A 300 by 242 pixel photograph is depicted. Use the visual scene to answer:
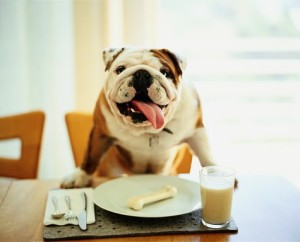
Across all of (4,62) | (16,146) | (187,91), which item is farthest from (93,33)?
(187,91)

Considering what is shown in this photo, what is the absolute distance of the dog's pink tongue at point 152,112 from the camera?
103 centimetres

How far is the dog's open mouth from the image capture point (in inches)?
40.7

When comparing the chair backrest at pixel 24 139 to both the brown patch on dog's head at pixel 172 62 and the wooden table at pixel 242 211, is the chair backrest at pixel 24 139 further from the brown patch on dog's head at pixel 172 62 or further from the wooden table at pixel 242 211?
the brown patch on dog's head at pixel 172 62

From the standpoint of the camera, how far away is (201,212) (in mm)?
947

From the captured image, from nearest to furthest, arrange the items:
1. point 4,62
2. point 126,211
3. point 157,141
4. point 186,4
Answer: point 126,211, point 157,141, point 4,62, point 186,4

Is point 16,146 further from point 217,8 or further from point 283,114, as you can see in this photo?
point 283,114

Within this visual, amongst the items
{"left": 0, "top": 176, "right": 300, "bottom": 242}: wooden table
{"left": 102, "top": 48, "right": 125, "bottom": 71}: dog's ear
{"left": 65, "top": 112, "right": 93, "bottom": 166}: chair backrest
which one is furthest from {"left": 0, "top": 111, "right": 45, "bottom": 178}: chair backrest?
{"left": 102, "top": 48, "right": 125, "bottom": 71}: dog's ear

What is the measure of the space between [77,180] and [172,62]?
1.36ft

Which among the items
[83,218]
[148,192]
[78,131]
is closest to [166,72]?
[148,192]

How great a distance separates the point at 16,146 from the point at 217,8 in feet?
3.93

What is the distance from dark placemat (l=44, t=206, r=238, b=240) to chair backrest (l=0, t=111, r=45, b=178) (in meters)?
0.59

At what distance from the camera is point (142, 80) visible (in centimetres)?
102

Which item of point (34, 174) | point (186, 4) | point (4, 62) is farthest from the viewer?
point (186, 4)

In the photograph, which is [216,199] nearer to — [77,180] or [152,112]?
[152,112]
